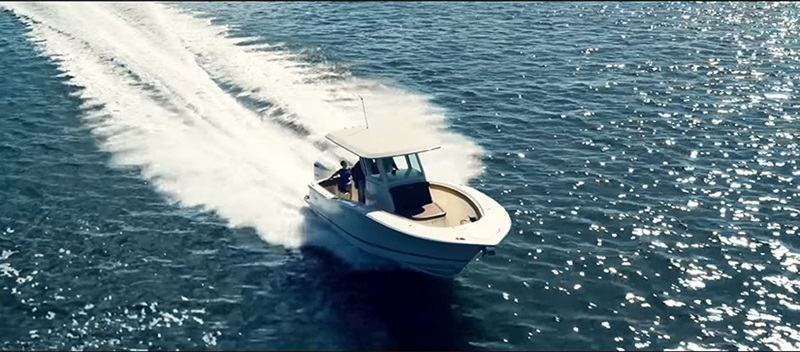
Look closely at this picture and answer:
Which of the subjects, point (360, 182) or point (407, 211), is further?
point (360, 182)

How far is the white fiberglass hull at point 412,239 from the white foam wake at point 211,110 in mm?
2843

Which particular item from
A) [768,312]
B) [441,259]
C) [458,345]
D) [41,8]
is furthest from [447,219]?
[41,8]

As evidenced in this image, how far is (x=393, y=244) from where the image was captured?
100 ft

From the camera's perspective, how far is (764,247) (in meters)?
31.8

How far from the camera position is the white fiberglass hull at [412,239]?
28.8 metres

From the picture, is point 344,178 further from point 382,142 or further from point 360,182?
point 382,142

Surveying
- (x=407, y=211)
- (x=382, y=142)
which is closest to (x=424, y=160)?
(x=382, y=142)

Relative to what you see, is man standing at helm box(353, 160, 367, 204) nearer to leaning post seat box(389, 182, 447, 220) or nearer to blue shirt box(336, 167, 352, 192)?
blue shirt box(336, 167, 352, 192)

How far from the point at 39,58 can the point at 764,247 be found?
156 feet

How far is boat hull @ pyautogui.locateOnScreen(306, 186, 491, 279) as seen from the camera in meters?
29.0

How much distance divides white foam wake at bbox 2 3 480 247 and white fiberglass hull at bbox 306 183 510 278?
2843 millimetres

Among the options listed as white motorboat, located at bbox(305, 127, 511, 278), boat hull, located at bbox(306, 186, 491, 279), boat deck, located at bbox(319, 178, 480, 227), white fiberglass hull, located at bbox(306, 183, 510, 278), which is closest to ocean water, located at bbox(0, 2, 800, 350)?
boat hull, located at bbox(306, 186, 491, 279)

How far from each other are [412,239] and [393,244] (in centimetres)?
122

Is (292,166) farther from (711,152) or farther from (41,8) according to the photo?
(41,8)
